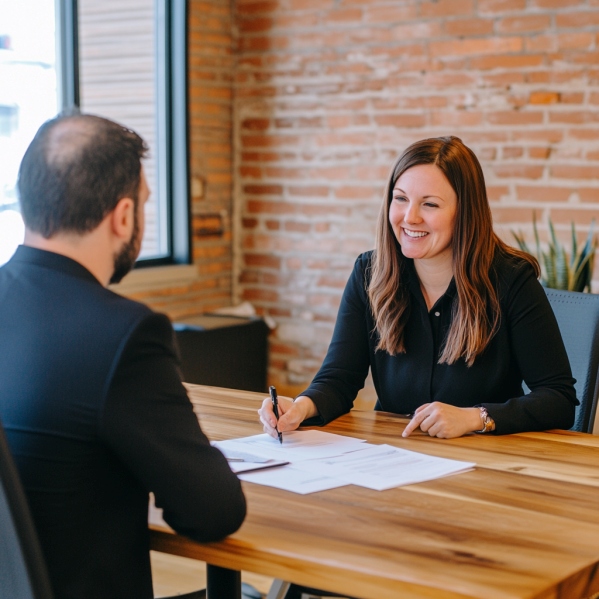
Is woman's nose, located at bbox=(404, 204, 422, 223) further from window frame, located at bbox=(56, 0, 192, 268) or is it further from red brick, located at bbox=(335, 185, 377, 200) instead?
window frame, located at bbox=(56, 0, 192, 268)

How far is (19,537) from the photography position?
3.71ft

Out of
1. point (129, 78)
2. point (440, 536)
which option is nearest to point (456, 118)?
point (129, 78)

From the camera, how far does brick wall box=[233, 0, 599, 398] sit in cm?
385

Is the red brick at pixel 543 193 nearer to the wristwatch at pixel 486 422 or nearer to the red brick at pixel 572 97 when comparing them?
the red brick at pixel 572 97

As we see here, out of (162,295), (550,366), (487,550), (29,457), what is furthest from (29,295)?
(162,295)

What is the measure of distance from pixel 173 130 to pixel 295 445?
9.90 ft

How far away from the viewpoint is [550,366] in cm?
212

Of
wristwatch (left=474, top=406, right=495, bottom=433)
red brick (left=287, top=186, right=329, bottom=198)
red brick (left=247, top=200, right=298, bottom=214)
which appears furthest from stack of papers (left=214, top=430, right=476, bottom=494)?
red brick (left=247, top=200, right=298, bottom=214)

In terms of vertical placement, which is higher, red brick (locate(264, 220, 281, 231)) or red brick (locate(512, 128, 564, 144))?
red brick (locate(512, 128, 564, 144))

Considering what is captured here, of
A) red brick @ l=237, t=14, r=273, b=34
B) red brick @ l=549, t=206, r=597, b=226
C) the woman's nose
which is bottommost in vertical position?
red brick @ l=549, t=206, r=597, b=226

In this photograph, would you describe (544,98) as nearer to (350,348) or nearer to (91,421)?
(350,348)

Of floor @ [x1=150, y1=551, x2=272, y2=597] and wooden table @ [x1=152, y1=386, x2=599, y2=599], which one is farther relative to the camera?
floor @ [x1=150, y1=551, x2=272, y2=597]

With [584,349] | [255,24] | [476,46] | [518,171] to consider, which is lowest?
[584,349]

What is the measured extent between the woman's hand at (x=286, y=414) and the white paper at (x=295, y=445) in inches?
0.7
